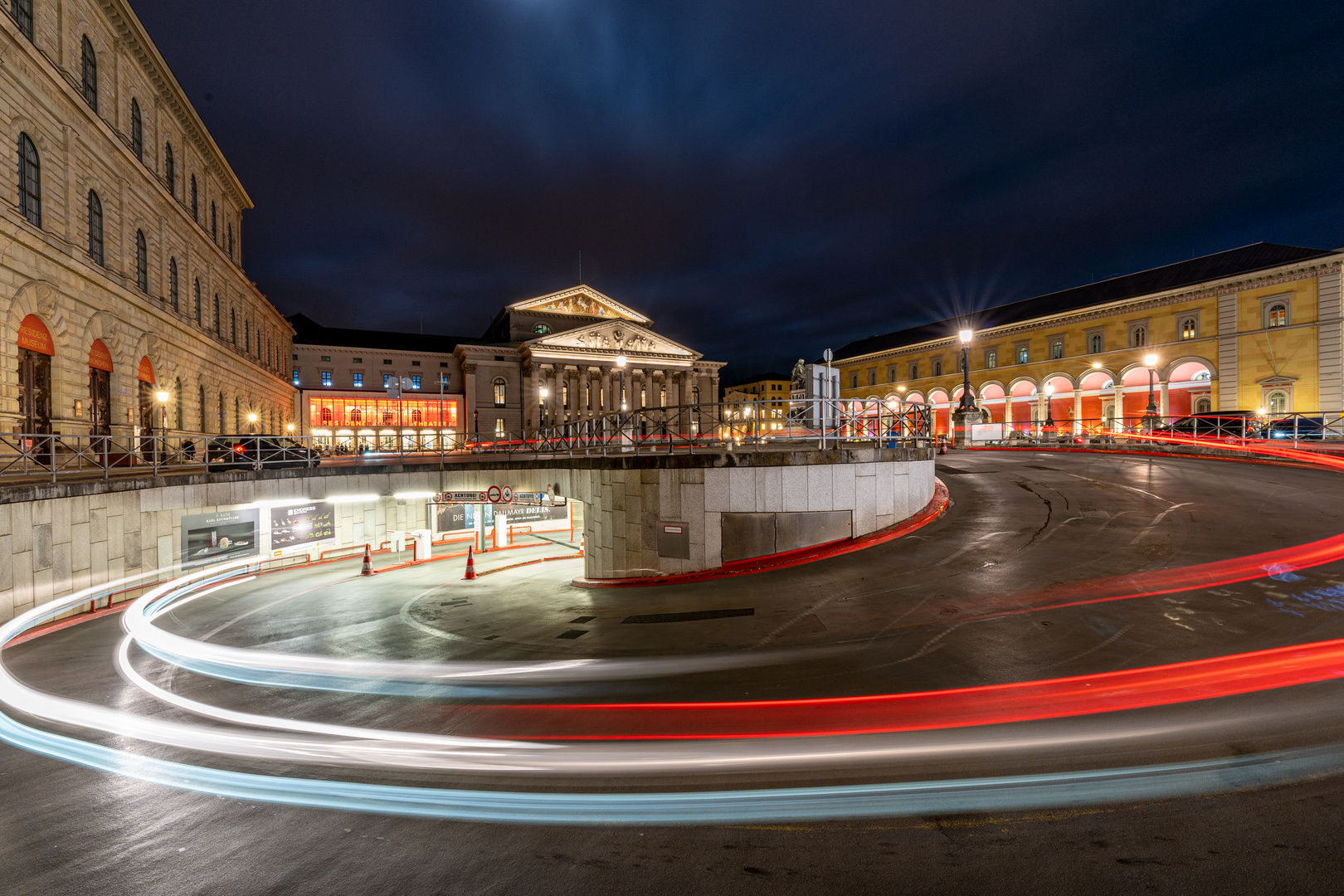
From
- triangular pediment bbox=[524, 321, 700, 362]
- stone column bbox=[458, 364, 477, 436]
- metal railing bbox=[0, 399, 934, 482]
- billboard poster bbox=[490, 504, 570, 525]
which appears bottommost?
billboard poster bbox=[490, 504, 570, 525]

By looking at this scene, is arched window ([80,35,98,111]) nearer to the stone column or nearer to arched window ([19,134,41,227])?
arched window ([19,134,41,227])

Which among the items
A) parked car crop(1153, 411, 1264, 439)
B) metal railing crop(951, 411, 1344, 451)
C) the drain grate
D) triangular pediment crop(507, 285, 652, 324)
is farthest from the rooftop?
triangular pediment crop(507, 285, 652, 324)

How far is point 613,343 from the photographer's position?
7212 centimetres

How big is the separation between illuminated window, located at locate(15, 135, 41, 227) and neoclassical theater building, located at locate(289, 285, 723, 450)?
49582 mm

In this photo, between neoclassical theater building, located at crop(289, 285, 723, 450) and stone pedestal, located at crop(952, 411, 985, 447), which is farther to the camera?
neoclassical theater building, located at crop(289, 285, 723, 450)

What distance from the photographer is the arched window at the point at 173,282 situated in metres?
29.2

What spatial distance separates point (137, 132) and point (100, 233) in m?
7.83

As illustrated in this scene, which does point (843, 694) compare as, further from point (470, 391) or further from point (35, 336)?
point (470, 391)

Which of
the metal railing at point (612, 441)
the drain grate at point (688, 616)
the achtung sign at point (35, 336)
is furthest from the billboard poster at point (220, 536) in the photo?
the drain grate at point (688, 616)

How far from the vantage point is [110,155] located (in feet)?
74.8

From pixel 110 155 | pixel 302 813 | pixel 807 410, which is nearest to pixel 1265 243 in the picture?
pixel 807 410

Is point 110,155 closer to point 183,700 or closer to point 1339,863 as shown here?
point 183,700

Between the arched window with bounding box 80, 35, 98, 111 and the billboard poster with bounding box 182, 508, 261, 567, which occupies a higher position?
the arched window with bounding box 80, 35, 98, 111

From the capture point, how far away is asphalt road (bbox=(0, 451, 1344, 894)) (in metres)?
3.37
